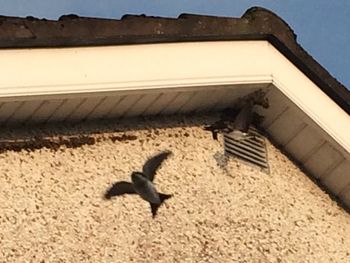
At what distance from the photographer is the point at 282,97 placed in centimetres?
488

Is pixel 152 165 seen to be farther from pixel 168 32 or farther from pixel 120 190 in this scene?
pixel 168 32

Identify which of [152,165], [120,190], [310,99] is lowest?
→ [120,190]

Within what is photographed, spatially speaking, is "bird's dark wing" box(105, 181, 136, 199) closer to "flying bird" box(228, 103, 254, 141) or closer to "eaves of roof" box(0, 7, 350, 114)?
"eaves of roof" box(0, 7, 350, 114)

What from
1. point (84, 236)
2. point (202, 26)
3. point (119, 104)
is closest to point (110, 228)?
point (84, 236)

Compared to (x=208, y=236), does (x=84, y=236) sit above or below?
below

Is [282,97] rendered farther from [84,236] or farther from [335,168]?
[84,236]

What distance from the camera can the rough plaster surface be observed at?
4473 mm

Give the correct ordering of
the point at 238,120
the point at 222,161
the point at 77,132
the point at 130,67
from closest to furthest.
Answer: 1. the point at 130,67
2. the point at 77,132
3. the point at 222,161
4. the point at 238,120

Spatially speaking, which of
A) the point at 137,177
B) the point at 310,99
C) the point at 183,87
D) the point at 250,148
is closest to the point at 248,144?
the point at 250,148

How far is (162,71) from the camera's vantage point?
15.1 feet

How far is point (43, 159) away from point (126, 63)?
43cm

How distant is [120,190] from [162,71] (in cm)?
42

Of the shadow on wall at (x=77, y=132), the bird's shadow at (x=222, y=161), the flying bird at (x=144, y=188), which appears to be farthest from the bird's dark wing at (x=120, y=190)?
the bird's shadow at (x=222, y=161)

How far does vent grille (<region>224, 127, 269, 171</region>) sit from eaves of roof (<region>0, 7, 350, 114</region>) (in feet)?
1.29
